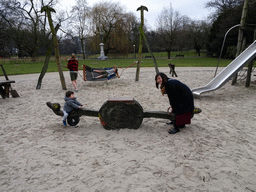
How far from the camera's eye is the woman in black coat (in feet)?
10.5

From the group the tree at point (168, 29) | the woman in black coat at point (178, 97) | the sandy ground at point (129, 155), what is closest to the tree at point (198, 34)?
the tree at point (168, 29)

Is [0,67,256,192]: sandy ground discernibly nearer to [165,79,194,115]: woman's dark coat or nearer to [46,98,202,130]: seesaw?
[46,98,202,130]: seesaw

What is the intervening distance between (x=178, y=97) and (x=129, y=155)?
141cm

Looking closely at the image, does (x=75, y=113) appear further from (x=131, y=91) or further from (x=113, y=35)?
(x=113, y=35)

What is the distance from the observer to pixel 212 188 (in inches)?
80.5

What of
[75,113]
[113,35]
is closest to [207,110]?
[75,113]

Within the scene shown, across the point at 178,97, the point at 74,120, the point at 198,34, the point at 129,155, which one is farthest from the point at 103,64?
the point at 198,34

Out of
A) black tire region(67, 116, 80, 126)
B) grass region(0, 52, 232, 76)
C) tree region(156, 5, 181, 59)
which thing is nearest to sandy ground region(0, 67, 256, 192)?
black tire region(67, 116, 80, 126)

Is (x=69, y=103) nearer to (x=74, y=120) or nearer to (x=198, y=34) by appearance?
(x=74, y=120)

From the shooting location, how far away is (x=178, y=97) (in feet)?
10.7

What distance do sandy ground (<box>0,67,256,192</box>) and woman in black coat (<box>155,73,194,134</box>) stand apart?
0.32 m

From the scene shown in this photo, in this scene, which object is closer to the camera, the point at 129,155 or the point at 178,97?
the point at 129,155

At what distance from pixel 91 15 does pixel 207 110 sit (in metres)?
33.5

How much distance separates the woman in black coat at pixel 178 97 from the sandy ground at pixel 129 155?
1.06ft
